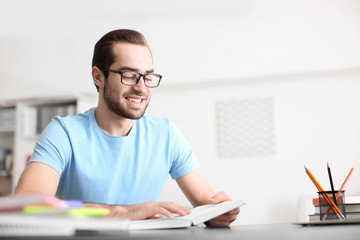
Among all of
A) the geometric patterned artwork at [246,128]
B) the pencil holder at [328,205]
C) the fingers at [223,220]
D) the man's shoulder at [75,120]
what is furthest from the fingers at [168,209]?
the geometric patterned artwork at [246,128]

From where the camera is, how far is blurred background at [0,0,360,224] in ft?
10.9

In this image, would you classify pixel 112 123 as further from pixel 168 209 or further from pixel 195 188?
pixel 168 209

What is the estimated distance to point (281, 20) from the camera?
134 inches

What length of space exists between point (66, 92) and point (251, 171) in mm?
1820

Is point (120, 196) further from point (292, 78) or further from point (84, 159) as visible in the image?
point (292, 78)

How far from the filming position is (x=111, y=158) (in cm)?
150

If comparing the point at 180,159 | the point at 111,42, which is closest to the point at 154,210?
the point at 180,159

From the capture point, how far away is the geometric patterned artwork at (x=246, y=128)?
3.51 metres

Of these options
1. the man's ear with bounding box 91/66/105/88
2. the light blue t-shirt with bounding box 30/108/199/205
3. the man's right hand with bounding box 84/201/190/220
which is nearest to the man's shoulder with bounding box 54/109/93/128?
the light blue t-shirt with bounding box 30/108/199/205

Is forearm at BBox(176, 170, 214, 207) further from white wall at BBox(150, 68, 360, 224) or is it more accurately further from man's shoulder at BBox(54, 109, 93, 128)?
white wall at BBox(150, 68, 360, 224)

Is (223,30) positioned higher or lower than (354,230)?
higher

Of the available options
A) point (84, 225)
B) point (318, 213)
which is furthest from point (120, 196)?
point (84, 225)

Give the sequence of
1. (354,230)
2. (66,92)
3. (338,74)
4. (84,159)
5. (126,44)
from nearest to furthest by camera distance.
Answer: (354,230) < (84,159) < (126,44) < (338,74) < (66,92)

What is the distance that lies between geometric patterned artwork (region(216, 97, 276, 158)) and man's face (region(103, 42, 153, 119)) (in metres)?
2.07
